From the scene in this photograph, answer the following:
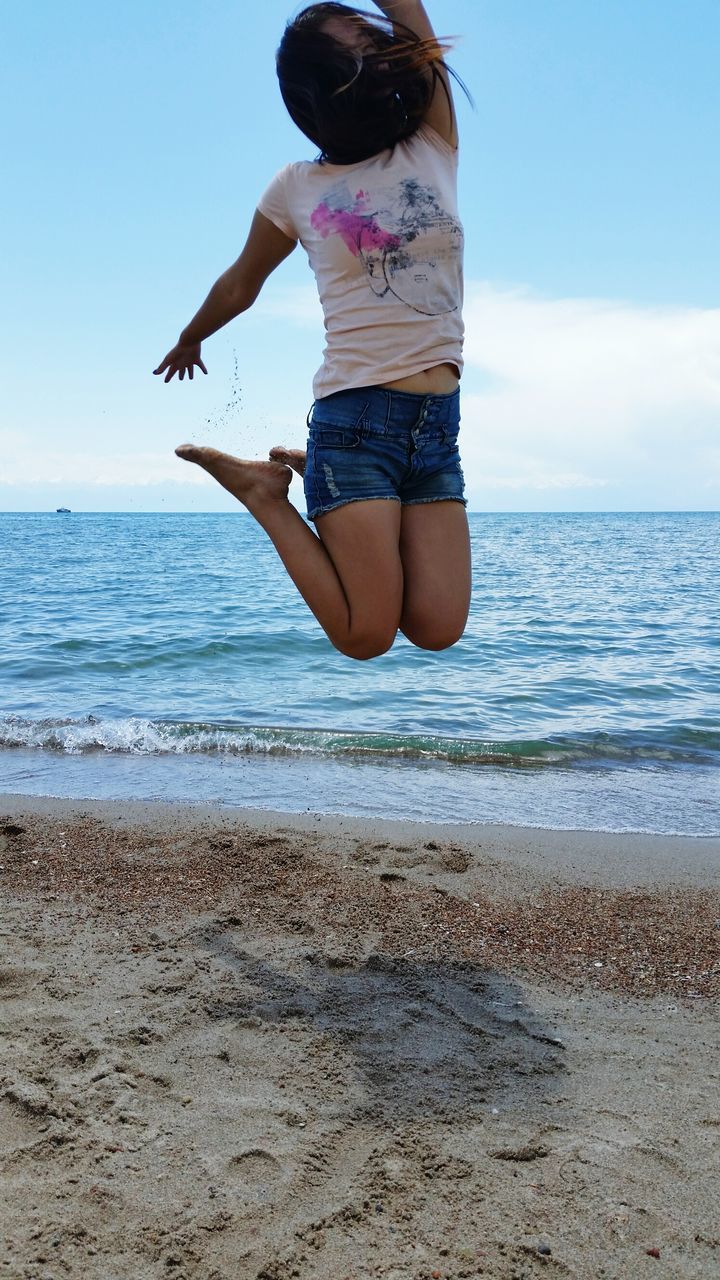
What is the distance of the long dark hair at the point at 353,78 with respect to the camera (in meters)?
2.66

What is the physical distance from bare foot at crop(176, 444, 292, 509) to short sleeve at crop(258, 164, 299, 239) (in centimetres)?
78

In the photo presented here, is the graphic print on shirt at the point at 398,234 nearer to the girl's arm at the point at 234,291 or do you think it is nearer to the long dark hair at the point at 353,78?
the long dark hair at the point at 353,78

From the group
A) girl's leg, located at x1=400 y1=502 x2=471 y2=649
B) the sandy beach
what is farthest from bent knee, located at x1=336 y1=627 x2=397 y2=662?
the sandy beach

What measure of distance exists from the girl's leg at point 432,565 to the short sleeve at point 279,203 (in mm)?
977

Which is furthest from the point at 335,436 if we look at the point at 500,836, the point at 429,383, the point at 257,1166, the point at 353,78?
the point at 500,836

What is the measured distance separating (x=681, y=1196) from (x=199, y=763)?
4.79 metres

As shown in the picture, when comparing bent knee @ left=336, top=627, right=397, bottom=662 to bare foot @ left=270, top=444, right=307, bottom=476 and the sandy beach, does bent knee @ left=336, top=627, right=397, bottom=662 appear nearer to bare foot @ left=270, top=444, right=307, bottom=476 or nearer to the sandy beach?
bare foot @ left=270, top=444, right=307, bottom=476

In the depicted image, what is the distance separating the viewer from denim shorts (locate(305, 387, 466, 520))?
291cm

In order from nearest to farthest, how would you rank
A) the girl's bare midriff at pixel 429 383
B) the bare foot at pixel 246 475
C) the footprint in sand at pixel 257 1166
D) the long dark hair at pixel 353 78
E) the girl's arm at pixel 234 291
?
the footprint in sand at pixel 257 1166, the long dark hair at pixel 353 78, the girl's bare midriff at pixel 429 383, the girl's arm at pixel 234 291, the bare foot at pixel 246 475

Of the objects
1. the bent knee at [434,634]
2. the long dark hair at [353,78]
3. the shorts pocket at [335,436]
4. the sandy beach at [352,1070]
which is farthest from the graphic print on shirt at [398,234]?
the sandy beach at [352,1070]

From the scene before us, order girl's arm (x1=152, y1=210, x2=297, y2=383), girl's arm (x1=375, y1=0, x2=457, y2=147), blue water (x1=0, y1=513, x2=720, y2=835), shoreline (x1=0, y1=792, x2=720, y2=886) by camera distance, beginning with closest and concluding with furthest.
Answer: girl's arm (x1=375, y1=0, x2=457, y2=147), girl's arm (x1=152, y1=210, x2=297, y2=383), shoreline (x1=0, y1=792, x2=720, y2=886), blue water (x1=0, y1=513, x2=720, y2=835)

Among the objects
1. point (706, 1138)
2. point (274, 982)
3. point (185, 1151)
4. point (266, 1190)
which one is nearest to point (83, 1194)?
point (185, 1151)

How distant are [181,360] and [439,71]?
4.55ft

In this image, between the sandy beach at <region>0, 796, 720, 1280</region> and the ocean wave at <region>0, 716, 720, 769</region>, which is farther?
the ocean wave at <region>0, 716, 720, 769</region>
